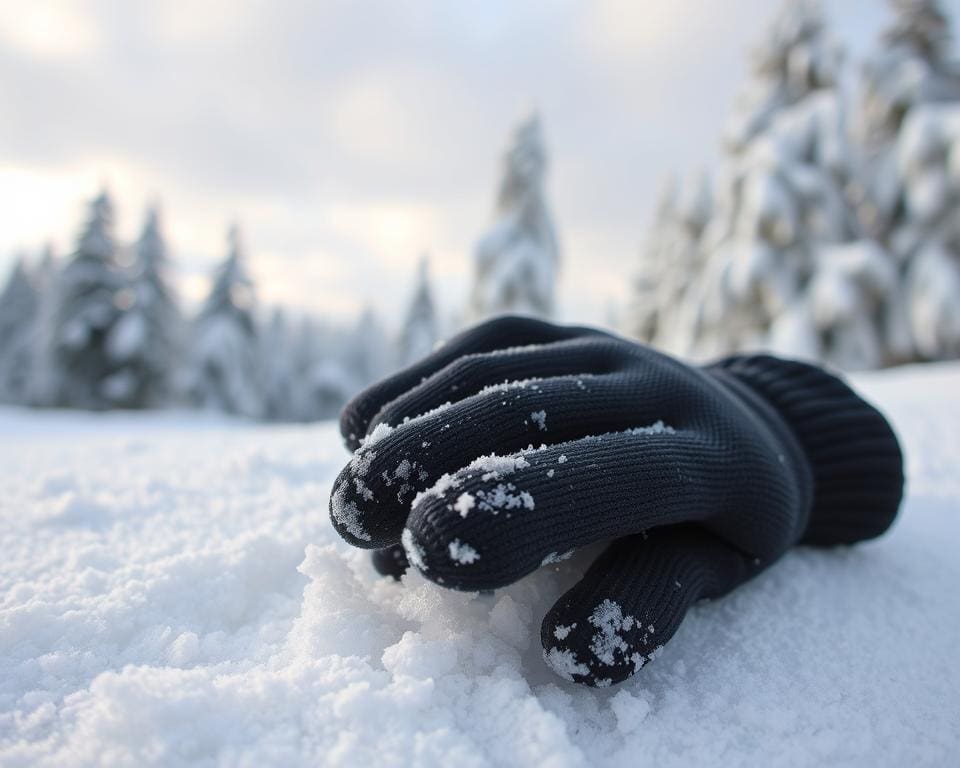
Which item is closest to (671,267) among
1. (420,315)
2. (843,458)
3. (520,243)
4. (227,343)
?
(520,243)

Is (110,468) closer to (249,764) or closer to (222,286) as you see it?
(249,764)

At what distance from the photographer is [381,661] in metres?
0.75

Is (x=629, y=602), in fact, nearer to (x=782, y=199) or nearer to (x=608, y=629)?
(x=608, y=629)

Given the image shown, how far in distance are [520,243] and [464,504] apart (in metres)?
13.3

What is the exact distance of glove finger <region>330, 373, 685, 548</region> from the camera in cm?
79

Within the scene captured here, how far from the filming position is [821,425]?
1354 millimetres

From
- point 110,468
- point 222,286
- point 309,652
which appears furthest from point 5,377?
point 309,652

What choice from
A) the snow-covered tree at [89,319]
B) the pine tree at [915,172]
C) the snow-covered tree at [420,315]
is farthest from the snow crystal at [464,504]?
the snow-covered tree at [420,315]

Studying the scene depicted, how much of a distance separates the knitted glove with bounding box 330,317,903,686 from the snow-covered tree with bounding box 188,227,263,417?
1797cm

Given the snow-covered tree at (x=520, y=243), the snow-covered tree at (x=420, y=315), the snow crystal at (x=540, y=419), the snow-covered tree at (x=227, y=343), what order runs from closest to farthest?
the snow crystal at (x=540, y=419) → the snow-covered tree at (x=520, y=243) → the snow-covered tree at (x=227, y=343) → the snow-covered tree at (x=420, y=315)

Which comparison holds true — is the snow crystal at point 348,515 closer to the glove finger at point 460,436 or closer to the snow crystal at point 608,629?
the glove finger at point 460,436

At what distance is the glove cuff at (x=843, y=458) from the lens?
128cm

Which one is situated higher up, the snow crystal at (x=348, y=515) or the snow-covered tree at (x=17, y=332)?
the snow crystal at (x=348, y=515)

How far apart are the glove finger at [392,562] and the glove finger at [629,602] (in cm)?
30
